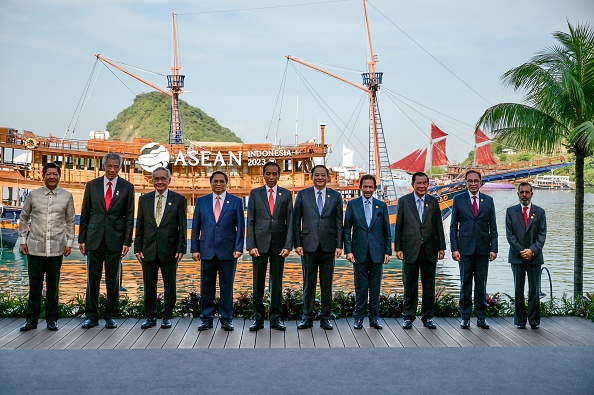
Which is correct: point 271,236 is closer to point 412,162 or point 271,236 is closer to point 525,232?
point 525,232

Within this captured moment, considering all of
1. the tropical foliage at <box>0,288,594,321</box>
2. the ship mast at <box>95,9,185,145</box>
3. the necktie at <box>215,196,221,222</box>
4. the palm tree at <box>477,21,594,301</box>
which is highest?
→ the ship mast at <box>95,9,185,145</box>

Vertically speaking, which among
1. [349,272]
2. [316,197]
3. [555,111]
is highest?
[555,111]

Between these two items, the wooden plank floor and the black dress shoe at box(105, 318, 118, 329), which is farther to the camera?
the black dress shoe at box(105, 318, 118, 329)

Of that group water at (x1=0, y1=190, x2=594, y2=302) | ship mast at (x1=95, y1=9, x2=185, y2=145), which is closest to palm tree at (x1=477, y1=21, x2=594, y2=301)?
water at (x1=0, y1=190, x2=594, y2=302)

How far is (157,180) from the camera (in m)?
6.39

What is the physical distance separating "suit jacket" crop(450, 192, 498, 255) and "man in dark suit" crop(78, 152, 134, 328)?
3.05m

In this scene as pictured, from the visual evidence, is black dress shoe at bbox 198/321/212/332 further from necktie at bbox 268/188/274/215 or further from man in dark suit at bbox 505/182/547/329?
man in dark suit at bbox 505/182/547/329

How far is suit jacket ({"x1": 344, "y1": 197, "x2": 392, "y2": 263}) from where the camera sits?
6.48 m

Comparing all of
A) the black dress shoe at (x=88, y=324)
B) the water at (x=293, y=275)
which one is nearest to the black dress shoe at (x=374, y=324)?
the black dress shoe at (x=88, y=324)

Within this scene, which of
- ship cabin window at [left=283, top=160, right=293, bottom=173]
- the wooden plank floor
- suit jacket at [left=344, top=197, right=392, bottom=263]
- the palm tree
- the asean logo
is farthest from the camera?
ship cabin window at [left=283, top=160, right=293, bottom=173]

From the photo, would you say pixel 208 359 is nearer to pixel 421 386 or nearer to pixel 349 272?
pixel 421 386

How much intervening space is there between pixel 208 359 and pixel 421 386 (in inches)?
63.1

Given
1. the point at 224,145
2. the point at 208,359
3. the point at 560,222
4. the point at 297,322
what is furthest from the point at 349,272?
the point at 560,222

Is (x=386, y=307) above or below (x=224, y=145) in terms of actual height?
below
